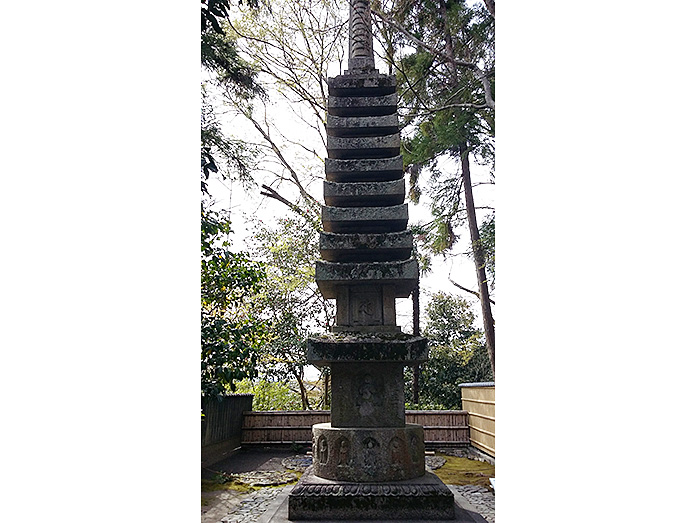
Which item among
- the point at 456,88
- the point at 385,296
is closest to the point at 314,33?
the point at 456,88

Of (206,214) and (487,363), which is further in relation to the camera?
(487,363)

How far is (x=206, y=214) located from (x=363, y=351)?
242 centimetres

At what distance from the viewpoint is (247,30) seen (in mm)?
10891

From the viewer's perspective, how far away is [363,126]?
4.05 m

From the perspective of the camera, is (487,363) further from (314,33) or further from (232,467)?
(314,33)

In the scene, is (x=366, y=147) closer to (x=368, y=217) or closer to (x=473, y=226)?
(x=368, y=217)

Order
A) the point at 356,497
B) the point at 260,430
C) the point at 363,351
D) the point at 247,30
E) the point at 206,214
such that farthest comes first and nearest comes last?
the point at 247,30, the point at 260,430, the point at 206,214, the point at 363,351, the point at 356,497

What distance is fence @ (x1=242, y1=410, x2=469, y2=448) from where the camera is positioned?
28.5 ft

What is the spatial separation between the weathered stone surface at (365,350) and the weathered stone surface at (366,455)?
45 centimetres

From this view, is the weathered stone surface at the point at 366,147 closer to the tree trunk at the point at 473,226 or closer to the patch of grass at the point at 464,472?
the patch of grass at the point at 464,472

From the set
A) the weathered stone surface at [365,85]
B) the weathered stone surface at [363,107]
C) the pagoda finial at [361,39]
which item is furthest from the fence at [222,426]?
the pagoda finial at [361,39]

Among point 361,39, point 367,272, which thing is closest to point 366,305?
point 367,272

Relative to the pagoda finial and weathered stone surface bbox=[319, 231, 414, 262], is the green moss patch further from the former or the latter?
the pagoda finial

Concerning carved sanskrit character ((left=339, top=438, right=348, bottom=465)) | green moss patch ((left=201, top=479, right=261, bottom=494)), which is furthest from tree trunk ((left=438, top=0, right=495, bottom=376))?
carved sanskrit character ((left=339, top=438, right=348, bottom=465))
